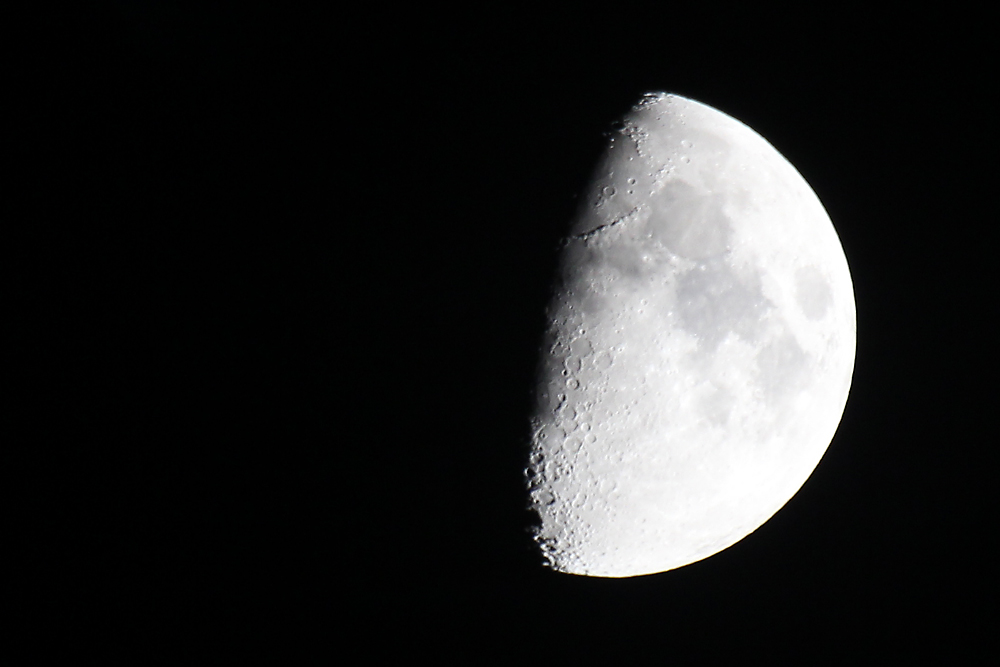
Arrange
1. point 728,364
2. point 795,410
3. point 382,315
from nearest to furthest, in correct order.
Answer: point 382,315, point 728,364, point 795,410

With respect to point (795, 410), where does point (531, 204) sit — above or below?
above

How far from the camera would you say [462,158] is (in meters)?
1.98

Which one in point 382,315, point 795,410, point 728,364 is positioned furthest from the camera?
point 795,410

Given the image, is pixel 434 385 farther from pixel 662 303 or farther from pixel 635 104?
pixel 635 104

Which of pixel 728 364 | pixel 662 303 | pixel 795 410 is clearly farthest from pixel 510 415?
pixel 795 410

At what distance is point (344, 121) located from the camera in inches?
80.6

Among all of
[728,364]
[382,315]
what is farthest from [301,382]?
[728,364]

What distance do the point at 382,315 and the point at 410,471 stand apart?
0.47 metres

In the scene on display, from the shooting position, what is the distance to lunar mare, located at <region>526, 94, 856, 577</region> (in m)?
2.01

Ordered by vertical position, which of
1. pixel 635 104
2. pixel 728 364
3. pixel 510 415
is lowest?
pixel 510 415

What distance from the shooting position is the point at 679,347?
2023mm

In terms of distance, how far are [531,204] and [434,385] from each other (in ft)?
1.92

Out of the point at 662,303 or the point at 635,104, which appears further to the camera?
the point at 635,104

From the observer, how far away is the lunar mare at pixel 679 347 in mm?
2012
